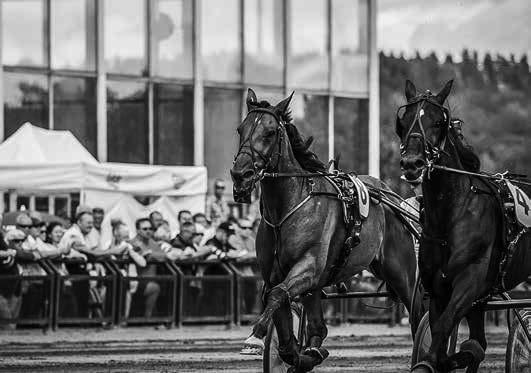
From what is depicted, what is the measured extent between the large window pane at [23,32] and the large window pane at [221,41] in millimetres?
4413

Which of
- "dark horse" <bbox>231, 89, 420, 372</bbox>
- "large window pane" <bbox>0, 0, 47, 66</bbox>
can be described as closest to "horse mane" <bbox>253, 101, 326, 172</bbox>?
"dark horse" <bbox>231, 89, 420, 372</bbox>

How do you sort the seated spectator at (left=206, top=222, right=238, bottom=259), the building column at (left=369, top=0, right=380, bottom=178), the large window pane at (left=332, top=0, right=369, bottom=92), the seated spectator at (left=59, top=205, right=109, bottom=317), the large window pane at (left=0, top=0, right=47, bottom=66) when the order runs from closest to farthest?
the seated spectator at (left=59, top=205, right=109, bottom=317)
the seated spectator at (left=206, top=222, right=238, bottom=259)
the large window pane at (left=0, top=0, right=47, bottom=66)
the large window pane at (left=332, top=0, right=369, bottom=92)
the building column at (left=369, top=0, right=380, bottom=178)

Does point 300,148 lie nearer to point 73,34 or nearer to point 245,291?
point 245,291

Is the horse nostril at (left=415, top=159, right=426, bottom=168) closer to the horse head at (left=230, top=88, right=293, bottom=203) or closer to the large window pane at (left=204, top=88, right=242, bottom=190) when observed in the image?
the horse head at (left=230, top=88, right=293, bottom=203)

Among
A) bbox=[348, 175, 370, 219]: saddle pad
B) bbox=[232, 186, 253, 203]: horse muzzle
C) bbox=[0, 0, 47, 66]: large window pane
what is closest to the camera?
bbox=[232, 186, 253, 203]: horse muzzle

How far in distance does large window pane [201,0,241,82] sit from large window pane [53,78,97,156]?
331 cm

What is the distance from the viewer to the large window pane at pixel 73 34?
30688 millimetres

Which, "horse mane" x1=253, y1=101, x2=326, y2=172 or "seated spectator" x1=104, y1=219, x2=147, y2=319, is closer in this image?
"horse mane" x1=253, y1=101, x2=326, y2=172

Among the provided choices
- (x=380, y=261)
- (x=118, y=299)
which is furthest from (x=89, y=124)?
(x=380, y=261)

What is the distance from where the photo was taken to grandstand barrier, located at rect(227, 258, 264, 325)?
23.2m

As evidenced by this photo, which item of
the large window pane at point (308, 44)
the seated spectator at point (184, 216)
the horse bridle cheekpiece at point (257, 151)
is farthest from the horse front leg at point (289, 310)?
the large window pane at point (308, 44)

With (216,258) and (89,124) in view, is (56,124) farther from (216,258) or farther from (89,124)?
(216,258)

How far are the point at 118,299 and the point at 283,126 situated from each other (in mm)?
10116

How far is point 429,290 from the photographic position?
1102cm
